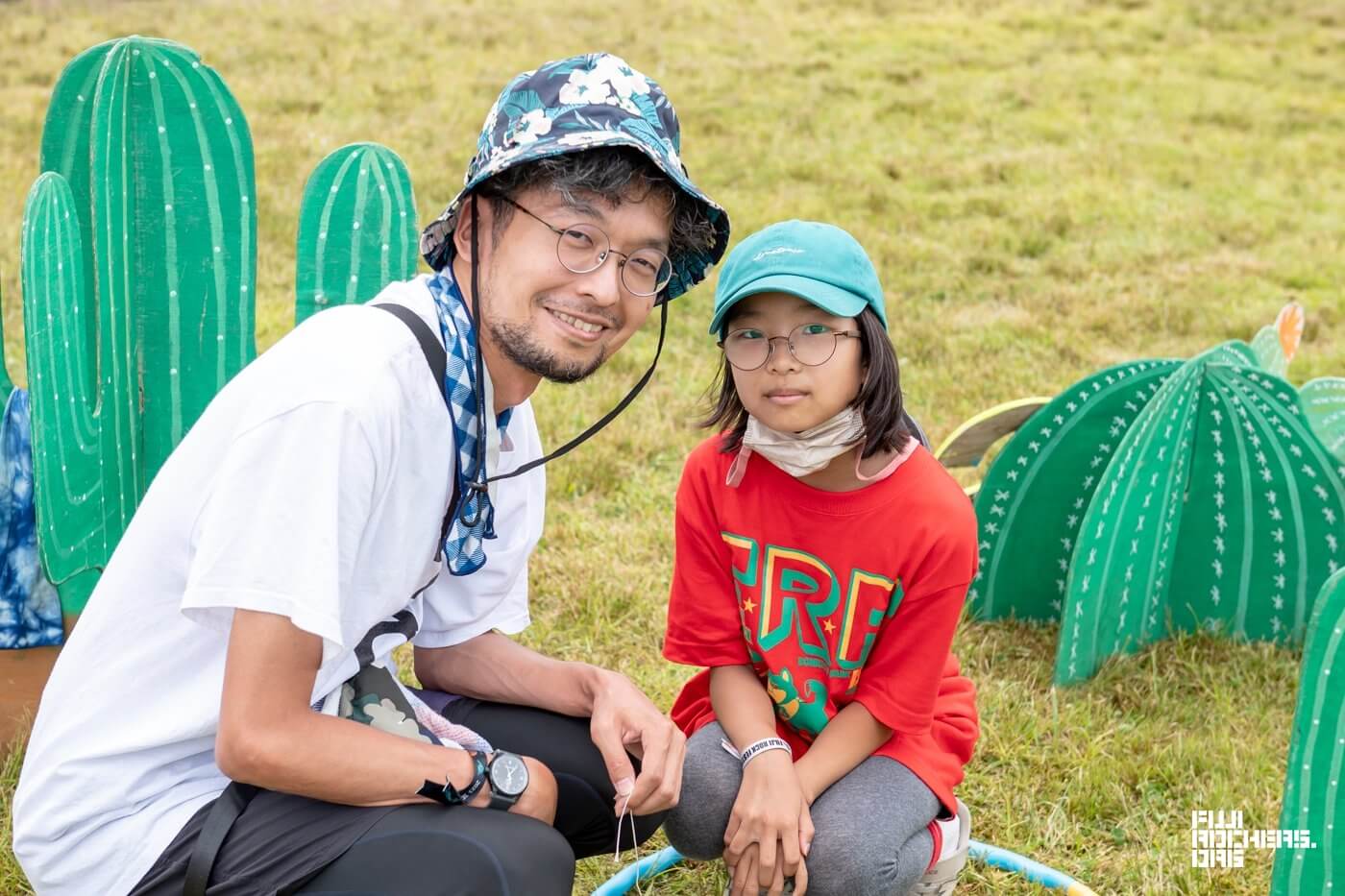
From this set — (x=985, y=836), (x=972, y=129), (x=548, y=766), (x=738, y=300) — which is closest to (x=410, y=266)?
(x=738, y=300)

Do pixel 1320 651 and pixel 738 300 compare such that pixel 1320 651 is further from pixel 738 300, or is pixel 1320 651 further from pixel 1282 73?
pixel 1282 73

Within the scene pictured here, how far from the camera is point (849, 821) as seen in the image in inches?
91.9

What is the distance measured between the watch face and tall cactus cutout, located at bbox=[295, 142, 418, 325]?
1128 mm

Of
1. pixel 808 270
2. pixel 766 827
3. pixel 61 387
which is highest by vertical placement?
pixel 808 270

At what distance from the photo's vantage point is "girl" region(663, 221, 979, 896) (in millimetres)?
2314

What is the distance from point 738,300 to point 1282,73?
9638 millimetres

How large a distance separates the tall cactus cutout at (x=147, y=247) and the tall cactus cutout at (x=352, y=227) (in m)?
0.12

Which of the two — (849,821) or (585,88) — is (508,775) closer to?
(849,821)

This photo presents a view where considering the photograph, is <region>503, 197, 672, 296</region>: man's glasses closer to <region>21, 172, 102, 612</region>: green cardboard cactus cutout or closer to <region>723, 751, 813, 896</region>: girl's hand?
<region>723, 751, 813, 896</region>: girl's hand

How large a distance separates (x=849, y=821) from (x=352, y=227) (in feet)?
5.04

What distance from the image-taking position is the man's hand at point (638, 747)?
2285 mm

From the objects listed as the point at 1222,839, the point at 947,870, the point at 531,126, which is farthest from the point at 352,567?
the point at 1222,839

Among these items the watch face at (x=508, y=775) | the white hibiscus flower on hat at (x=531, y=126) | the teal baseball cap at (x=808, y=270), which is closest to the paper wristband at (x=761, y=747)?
the watch face at (x=508, y=775)

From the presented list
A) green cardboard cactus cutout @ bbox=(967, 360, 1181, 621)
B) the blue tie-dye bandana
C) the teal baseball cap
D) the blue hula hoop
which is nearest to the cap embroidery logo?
the teal baseball cap
